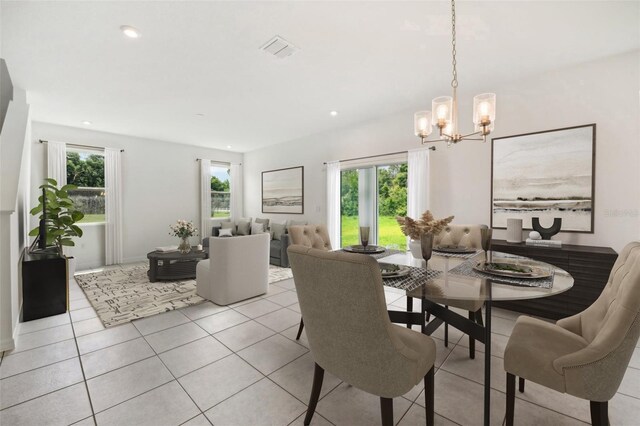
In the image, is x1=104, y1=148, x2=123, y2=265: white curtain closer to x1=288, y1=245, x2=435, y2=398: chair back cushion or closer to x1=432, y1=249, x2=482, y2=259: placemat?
x1=288, y1=245, x2=435, y2=398: chair back cushion

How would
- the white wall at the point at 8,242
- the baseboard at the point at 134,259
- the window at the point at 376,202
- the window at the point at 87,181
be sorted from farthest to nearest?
1. the baseboard at the point at 134,259
2. the window at the point at 87,181
3. the window at the point at 376,202
4. the white wall at the point at 8,242

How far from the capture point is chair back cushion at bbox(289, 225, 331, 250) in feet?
8.23

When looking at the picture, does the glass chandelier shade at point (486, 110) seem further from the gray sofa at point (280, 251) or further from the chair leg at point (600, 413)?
the gray sofa at point (280, 251)

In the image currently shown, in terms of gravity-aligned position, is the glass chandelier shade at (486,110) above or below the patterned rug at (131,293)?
above

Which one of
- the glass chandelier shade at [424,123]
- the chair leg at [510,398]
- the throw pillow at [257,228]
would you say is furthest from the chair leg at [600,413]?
the throw pillow at [257,228]

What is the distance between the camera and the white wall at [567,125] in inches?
104

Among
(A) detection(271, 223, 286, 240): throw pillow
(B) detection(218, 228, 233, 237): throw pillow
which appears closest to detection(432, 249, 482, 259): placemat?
Answer: (A) detection(271, 223, 286, 240): throw pillow

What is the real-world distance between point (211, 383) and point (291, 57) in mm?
2912

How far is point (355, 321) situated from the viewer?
1138mm

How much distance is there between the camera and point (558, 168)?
3010mm

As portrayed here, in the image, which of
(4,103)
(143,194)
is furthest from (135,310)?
(143,194)

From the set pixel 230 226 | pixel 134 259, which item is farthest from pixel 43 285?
pixel 230 226

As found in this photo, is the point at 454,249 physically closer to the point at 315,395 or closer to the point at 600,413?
the point at 600,413

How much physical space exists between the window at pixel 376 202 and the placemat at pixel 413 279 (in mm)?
3019
